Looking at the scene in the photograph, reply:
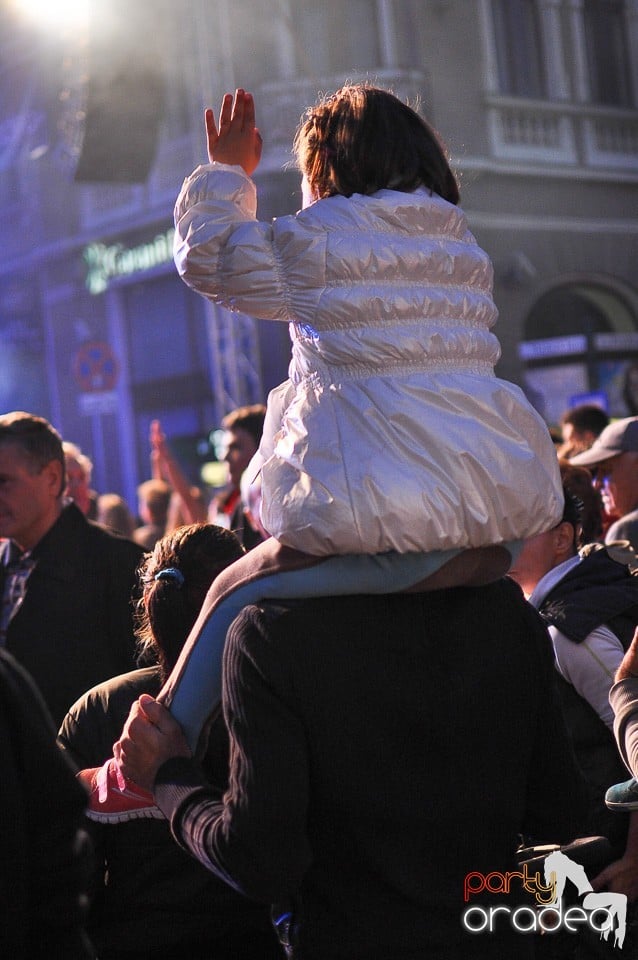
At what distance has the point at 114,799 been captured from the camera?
2277 millimetres

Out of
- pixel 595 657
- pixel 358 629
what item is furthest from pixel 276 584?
pixel 595 657

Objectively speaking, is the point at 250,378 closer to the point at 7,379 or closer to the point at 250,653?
the point at 7,379

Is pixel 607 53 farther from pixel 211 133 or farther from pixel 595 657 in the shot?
pixel 211 133

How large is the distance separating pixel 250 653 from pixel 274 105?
13517 millimetres

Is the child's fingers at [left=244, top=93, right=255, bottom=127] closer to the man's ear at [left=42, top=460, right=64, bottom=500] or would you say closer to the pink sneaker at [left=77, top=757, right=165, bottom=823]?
the pink sneaker at [left=77, top=757, right=165, bottom=823]

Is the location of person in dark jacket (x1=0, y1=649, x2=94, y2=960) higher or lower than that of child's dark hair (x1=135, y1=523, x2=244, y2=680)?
lower

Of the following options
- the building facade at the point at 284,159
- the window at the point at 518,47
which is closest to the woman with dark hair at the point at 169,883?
the building facade at the point at 284,159

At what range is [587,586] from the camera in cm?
337

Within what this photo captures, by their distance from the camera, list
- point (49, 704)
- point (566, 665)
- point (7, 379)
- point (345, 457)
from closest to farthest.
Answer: point (345, 457), point (566, 665), point (49, 704), point (7, 379)

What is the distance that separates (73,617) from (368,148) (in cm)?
261

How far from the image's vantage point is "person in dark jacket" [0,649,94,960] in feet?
5.96

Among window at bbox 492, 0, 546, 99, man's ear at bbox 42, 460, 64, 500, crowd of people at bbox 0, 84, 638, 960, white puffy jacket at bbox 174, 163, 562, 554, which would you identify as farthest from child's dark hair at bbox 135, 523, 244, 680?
window at bbox 492, 0, 546, 99

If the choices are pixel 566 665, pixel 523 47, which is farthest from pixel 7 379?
pixel 566 665

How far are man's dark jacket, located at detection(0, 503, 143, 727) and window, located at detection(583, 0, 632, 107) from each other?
1366 cm
